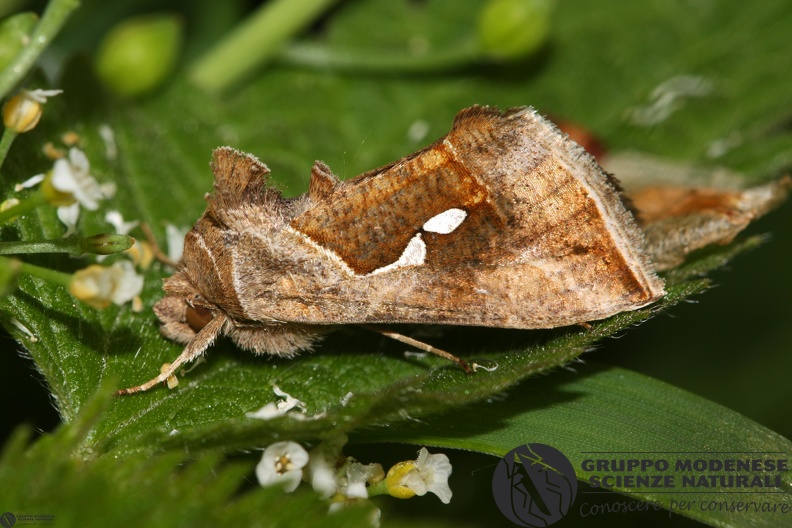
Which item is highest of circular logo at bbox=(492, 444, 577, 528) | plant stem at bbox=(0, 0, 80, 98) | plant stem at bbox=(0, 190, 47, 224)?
plant stem at bbox=(0, 0, 80, 98)

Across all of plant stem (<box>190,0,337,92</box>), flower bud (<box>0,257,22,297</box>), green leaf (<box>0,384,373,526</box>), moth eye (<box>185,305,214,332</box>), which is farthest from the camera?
plant stem (<box>190,0,337,92</box>)

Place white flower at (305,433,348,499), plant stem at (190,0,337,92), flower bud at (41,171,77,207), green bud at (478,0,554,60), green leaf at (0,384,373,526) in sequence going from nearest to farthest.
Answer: green leaf at (0,384,373,526) → flower bud at (41,171,77,207) → white flower at (305,433,348,499) → green bud at (478,0,554,60) → plant stem at (190,0,337,92)

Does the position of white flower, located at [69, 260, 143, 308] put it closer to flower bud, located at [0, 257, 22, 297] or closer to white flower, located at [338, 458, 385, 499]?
flower bud, located at [0, 257, 22, 297]

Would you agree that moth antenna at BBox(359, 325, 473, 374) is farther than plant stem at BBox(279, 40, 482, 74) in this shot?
No

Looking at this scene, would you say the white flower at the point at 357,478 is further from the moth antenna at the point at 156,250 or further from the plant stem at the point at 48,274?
the moth antenna at the point at 156,250

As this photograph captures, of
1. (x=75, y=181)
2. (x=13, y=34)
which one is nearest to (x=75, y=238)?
(x=75, y=181)

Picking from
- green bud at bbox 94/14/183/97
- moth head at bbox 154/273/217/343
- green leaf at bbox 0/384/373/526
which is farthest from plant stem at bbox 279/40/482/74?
green leaf at bbox 0/384/373/526
